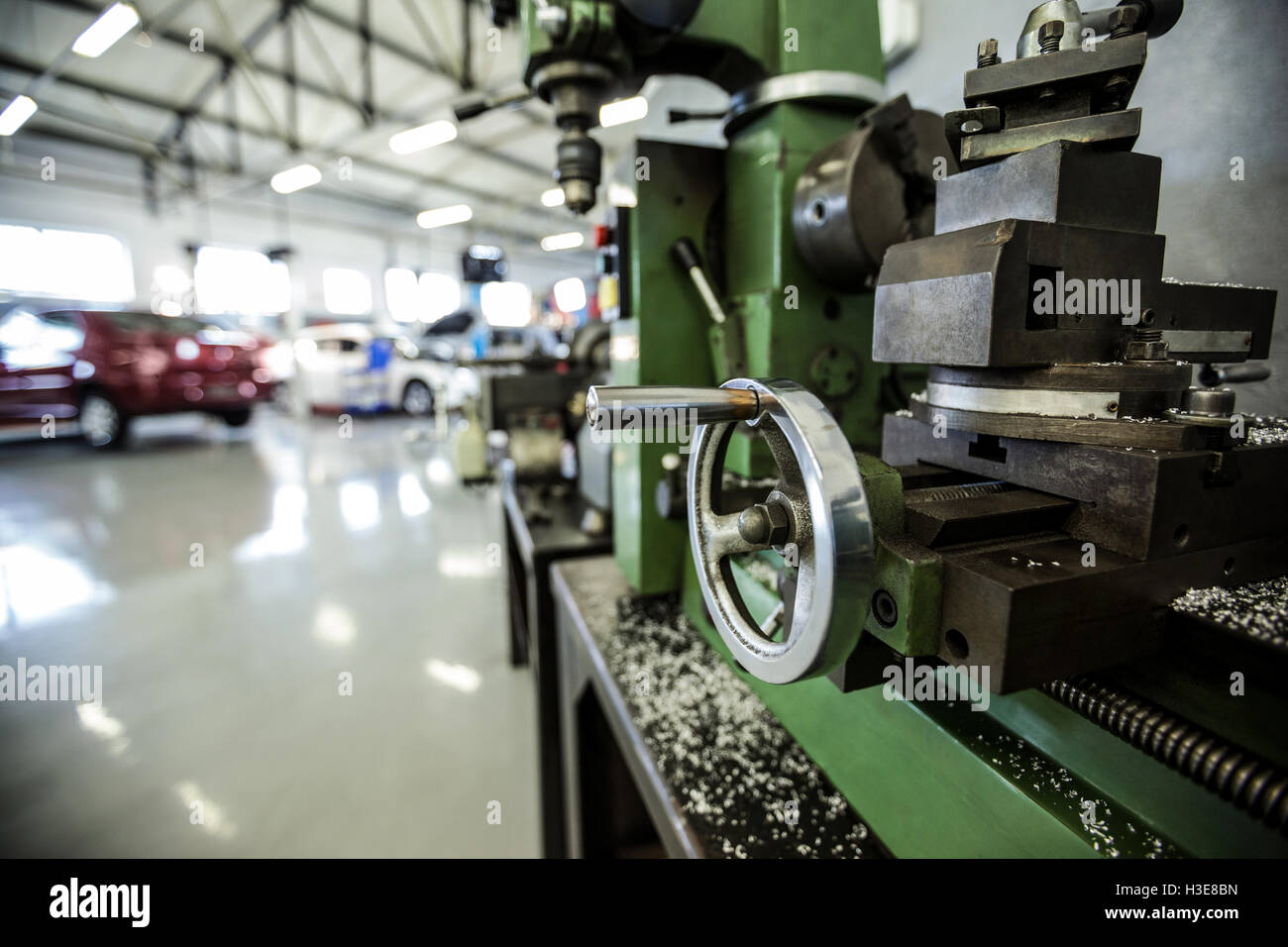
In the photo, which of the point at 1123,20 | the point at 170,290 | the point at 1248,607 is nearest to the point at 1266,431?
the point at 1248,607

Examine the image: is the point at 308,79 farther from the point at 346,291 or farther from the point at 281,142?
the point at 346,291

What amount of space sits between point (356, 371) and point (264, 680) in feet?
19.6

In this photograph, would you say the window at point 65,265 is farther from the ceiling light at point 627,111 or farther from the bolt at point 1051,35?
the bolt at point 1051,35

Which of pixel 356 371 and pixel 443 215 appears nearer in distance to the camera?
pixel 356 371

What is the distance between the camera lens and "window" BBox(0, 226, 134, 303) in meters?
7.02

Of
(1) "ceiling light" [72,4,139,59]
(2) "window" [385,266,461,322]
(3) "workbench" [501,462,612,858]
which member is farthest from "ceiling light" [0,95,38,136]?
(3) "workbench" [501,462,612,858]

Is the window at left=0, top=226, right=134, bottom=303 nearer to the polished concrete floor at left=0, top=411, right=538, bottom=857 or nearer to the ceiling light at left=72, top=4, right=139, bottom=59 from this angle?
the ceiling light at left=72, top=4, right=139, bottom=59

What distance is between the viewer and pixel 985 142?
458 mm

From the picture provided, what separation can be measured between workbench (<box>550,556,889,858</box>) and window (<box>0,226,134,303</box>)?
978cm

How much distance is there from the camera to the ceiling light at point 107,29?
362cm

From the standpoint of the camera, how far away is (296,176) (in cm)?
649

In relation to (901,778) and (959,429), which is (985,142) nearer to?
(959,429)
